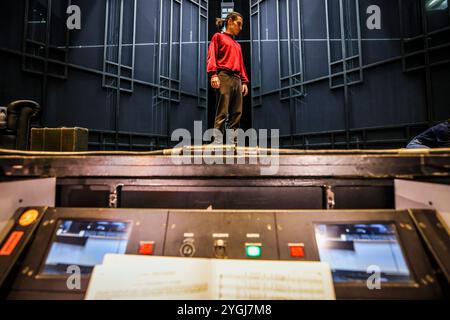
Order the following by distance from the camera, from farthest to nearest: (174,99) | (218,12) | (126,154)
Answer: (174,99) → (218,12) → (126,154)

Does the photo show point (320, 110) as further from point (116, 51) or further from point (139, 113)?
point (116, 51)

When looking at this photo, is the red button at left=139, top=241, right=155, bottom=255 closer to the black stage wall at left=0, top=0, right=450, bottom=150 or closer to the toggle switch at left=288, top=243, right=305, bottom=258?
the toggle switch at left=288, top=243, right=305, bottom=258

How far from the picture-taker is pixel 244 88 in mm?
3467

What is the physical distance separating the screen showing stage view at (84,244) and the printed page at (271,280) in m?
0.42

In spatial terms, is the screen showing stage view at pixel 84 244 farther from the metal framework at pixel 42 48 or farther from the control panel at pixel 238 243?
the metal framework at pixel 42 48

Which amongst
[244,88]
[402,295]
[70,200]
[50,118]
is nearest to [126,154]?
[70,200]

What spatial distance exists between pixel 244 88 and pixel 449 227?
2.75 meters

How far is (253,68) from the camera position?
6488 millimetres

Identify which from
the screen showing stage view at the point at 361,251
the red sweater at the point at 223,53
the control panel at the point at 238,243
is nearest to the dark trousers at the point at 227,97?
the red sweater at the point at 223,53

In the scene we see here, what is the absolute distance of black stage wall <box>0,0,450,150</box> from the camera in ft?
13.1

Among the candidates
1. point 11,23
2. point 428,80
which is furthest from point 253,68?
point 11,23
